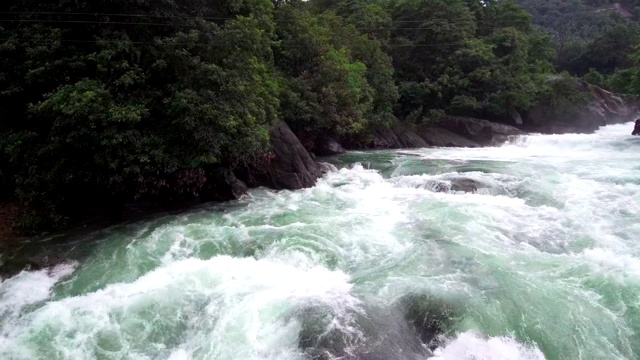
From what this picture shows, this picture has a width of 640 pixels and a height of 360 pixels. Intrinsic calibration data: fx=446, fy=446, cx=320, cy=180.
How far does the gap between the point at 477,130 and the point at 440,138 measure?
2.26m

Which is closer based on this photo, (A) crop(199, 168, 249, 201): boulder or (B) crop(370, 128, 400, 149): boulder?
(A) crop(199, 168, 249, 201): boulder

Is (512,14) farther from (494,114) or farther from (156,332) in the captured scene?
(156,332)

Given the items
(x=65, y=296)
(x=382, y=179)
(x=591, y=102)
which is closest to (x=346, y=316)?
(x=65, y=296)

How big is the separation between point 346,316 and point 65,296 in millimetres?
4628

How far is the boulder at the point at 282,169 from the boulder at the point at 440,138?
10.9 metres

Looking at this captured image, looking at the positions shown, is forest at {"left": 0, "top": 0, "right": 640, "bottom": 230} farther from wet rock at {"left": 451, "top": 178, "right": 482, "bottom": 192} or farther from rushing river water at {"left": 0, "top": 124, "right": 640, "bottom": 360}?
wet rock at {"left": 451, "top": 178, "right": 482, "bottom": 192}

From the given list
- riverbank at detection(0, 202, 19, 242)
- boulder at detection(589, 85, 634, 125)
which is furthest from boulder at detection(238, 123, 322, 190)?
boulder at detection(589, 85, 634, 125)

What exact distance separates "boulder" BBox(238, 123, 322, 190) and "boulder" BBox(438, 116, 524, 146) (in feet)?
41.7

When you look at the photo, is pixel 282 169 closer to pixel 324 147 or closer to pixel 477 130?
pixel 324 147

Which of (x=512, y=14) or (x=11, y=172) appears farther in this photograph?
(x=512, y=14)

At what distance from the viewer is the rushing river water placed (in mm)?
6023

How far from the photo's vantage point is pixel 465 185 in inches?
508

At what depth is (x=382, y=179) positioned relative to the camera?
14742 millimetres

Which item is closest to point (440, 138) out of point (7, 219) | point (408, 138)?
point (408, 138)
